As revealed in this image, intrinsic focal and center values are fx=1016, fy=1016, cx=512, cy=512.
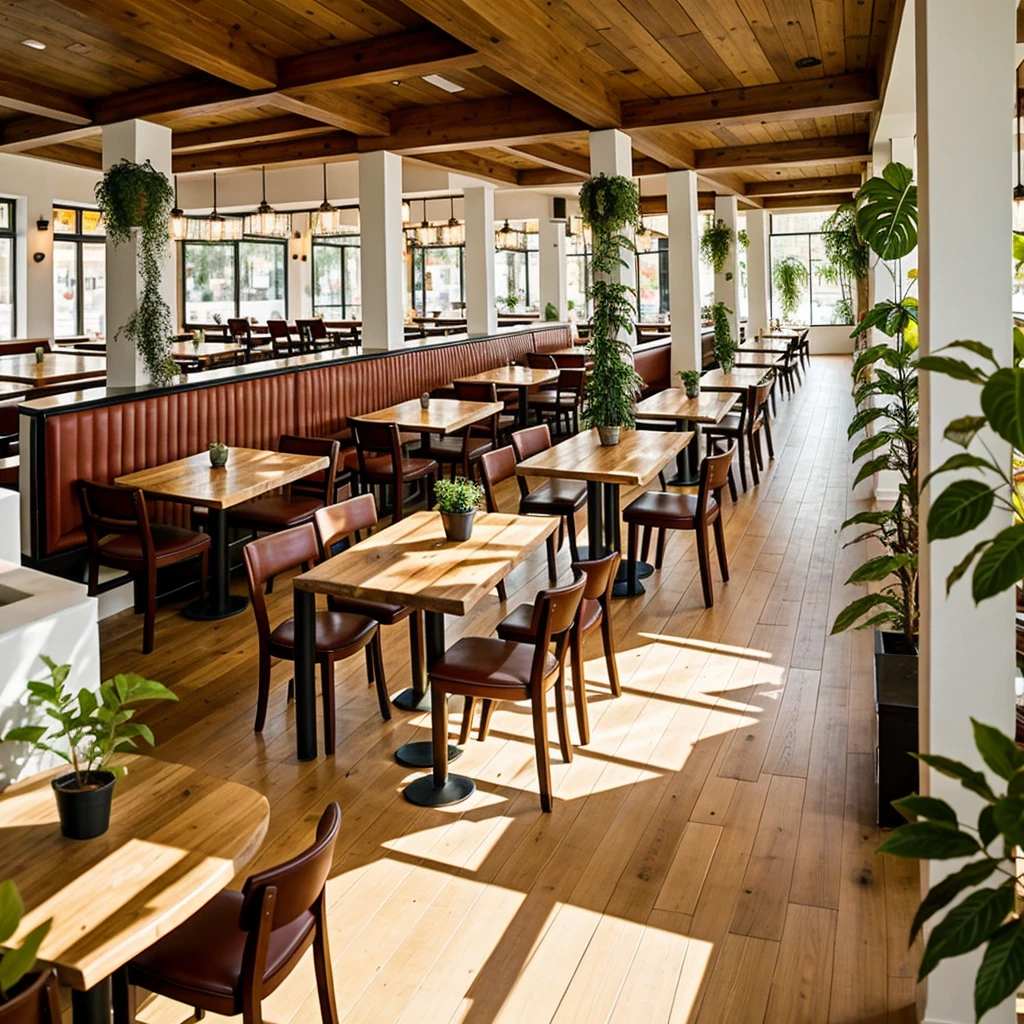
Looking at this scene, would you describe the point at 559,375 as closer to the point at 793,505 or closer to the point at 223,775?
the point at 793,505

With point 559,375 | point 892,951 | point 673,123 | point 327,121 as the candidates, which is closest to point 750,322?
point 559,375

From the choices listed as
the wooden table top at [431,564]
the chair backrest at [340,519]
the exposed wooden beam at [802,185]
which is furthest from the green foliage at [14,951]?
the exposed wooden beam at [802,185]

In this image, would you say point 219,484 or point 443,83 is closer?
point 219,484

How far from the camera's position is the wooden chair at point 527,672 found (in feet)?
11.9

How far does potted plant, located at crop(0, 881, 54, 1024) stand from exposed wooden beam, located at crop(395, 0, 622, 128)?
4430mm

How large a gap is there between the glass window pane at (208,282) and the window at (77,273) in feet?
8.00

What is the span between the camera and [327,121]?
843 cm

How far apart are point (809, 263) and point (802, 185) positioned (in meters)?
7.47

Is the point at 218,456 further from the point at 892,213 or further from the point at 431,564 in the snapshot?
the point at 892,213

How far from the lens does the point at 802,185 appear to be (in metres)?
15.4

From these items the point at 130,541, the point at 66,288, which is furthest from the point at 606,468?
the point at 66,288

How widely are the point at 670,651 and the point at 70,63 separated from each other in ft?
18.0

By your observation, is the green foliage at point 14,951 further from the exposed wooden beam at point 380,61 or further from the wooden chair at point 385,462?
the wooden chair at point 385,462

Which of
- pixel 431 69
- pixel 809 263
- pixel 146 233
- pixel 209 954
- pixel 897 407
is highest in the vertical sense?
pixel 809 263
